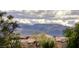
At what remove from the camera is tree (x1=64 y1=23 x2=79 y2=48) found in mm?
2037

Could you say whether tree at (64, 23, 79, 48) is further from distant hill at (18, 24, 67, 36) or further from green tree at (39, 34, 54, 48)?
green tree at (39, 34, 54, 48)

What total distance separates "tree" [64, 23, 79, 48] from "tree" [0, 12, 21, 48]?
0.51 m

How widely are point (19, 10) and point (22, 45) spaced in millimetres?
361

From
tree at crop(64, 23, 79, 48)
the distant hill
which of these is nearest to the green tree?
the distant hill

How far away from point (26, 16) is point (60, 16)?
1.15ft

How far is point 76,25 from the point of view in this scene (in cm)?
204

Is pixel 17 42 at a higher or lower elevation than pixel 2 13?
lower

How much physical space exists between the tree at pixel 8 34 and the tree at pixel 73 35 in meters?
0.51

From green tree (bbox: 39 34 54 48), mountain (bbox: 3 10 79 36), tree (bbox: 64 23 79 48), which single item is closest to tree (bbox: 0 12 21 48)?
mountain (bbox: 3 10 79 36)

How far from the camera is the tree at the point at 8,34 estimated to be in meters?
2.07

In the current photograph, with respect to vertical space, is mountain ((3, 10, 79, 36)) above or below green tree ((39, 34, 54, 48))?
above
